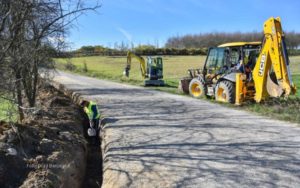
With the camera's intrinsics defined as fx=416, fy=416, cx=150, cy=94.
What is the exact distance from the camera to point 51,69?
14.1 metres

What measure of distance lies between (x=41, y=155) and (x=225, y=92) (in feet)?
31.7

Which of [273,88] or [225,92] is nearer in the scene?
[273,88]

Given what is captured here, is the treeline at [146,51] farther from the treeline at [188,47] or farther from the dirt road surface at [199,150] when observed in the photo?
the dirt road surface at [199,150]

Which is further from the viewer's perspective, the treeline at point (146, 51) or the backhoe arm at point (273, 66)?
the treeline at point (146, 51)

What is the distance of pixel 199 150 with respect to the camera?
7.94 metres

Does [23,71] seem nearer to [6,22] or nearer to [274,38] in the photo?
[6,22]

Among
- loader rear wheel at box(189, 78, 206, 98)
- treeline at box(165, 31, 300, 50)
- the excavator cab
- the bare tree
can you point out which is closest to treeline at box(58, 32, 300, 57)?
treeline at box(165, 31, 300, 50)

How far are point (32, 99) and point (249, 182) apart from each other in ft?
29.3

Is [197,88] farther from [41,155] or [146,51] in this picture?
[146,51]

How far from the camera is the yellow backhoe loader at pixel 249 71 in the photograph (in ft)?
42.7

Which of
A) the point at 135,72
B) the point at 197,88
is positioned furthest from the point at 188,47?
the point at 197,88

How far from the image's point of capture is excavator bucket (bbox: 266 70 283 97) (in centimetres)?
1316

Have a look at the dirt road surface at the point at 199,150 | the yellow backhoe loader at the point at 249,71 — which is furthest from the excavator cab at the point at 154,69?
the dirt road surface at the point at 199,150

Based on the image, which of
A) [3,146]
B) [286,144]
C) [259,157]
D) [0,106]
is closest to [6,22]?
[3,146]
